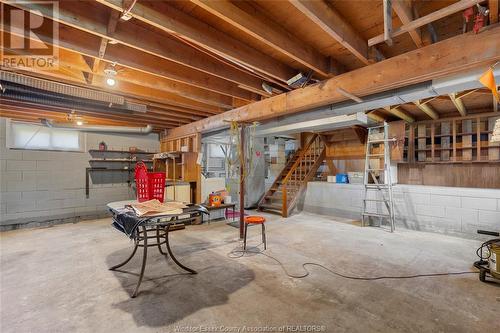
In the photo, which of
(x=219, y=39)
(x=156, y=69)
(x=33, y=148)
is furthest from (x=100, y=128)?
(x=219, y=39)

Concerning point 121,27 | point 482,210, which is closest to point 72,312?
point 121,27

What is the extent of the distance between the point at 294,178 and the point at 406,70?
196 inches

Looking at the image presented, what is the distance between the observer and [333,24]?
1.85 metres

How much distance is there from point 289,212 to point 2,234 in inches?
241

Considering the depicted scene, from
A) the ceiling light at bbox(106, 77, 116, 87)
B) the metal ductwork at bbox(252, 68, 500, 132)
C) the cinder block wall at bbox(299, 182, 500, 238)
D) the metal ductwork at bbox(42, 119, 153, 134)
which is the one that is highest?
the ceiling light at bbox(106, 77, 116, 87)

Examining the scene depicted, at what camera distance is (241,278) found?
2592mm

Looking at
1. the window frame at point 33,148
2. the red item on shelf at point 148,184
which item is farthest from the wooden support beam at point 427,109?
the window frame at point 33,148

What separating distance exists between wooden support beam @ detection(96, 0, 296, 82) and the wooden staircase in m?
3.88

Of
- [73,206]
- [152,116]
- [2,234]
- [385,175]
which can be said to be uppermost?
[152,116]

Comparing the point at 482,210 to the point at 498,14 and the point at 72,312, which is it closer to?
the point at 498,14

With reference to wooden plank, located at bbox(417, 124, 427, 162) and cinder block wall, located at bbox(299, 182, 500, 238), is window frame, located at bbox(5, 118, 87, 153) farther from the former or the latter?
wooden plank, located at bbox(417, 124, 427, 162)

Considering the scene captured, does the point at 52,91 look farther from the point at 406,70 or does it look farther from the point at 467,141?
the point at 467,141

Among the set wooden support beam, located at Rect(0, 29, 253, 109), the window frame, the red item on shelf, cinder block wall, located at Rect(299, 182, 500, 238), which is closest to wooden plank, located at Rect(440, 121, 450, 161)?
cinder block wall, located at Rect(299, 182, 500, 238)

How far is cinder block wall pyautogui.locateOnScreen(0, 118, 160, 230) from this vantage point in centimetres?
485
